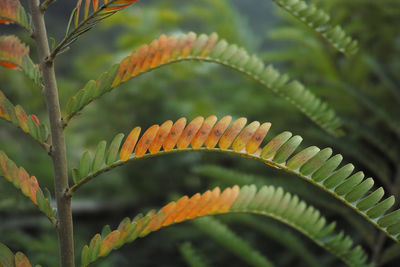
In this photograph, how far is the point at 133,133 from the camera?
22.3 inches

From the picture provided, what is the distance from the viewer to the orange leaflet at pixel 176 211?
59 centimetres

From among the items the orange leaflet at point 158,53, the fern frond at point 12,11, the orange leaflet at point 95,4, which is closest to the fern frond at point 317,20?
the orange leaflet at point 158,53

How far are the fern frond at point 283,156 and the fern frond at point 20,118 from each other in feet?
0.31

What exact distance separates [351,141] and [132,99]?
107 cm

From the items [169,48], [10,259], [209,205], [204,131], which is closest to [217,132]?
[204,131]

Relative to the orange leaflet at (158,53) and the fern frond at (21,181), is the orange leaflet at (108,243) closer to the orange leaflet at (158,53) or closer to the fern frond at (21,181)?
the fern frond at (21,181)

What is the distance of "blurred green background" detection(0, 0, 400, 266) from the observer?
1.35 meters

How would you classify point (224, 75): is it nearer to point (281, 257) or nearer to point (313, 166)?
point (281, 257)

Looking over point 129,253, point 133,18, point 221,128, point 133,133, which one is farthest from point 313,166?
point 133,18

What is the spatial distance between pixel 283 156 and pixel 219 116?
1233 mm

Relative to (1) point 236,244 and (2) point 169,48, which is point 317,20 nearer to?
(2) point 169,48

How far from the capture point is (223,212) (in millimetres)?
652

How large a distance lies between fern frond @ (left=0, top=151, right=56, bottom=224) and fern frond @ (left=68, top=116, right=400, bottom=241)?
0.14 ft

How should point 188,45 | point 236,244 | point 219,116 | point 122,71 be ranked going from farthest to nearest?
point 219,116
point 236,244
point 188,45
point 122,71
